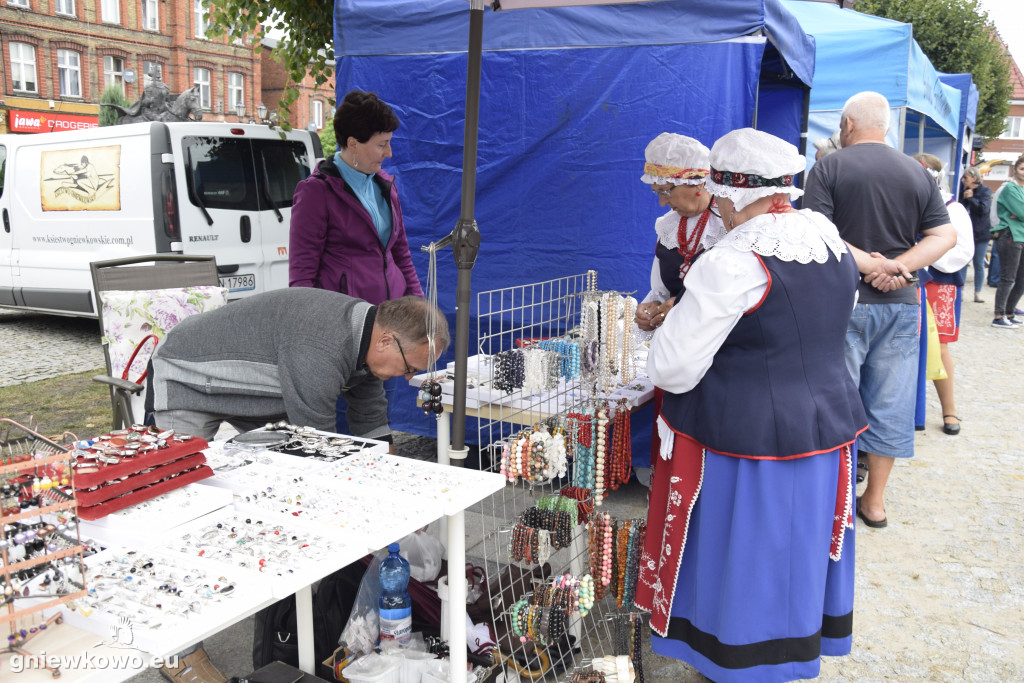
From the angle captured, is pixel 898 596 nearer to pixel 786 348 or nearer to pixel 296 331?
pixel 786 348

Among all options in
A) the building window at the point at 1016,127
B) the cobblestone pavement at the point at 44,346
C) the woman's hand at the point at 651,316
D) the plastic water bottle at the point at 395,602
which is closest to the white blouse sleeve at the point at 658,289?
the woman's hand at the point at 651,316

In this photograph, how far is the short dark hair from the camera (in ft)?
10.4

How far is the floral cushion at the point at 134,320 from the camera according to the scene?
319 cm

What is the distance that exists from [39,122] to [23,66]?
1722 millimetres

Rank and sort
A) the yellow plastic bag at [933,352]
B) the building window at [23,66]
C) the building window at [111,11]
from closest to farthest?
the yellow plastic bag at [933,352] < the building window at [23,66] < the building window at [111,11]

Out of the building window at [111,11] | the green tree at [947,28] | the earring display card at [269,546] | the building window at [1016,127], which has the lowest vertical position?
the earring display card at [269,546]

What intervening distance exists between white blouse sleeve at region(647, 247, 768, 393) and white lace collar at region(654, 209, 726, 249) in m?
0.85

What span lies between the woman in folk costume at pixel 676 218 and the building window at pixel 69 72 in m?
24.4

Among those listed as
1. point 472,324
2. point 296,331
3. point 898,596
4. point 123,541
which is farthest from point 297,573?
point 472,324

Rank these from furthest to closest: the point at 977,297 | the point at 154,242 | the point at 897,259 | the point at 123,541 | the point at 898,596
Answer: the point at 977,297, the point at 154,242, the point at 897,259, the point at 898,596, the point at 123,541

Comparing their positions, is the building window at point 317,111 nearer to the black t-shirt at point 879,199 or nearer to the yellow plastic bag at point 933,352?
the yellow plastic bag at point 933,352

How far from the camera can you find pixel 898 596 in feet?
10.2

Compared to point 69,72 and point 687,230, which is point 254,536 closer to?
point 687,230

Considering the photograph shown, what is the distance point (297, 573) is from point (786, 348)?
1.33m
